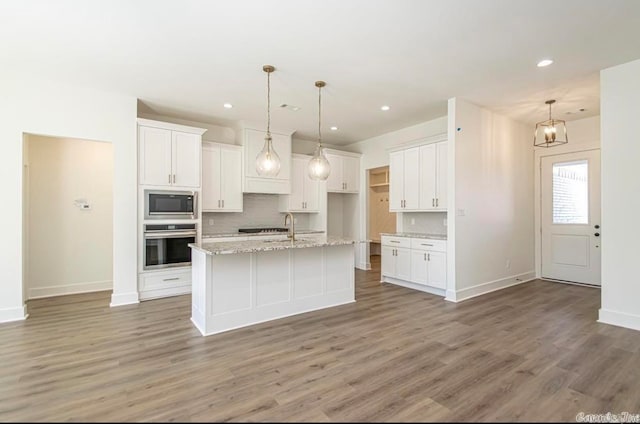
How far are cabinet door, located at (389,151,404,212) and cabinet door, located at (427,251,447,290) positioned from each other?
1.18 meters

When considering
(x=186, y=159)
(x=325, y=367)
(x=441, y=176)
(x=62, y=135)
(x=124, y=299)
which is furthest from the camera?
(x=441, y=176)

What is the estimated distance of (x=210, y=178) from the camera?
5.34 m

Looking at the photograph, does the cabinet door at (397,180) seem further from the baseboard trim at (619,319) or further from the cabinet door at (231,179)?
the baseboard trim at (619,319)

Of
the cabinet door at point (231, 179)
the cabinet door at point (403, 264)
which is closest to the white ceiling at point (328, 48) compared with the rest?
the cabinet door at point (231, 179)

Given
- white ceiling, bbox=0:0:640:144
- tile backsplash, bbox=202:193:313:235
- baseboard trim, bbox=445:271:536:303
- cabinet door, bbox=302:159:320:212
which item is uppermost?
white ceiling, bbox=0:0:640:144

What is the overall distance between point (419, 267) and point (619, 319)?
7.82ft

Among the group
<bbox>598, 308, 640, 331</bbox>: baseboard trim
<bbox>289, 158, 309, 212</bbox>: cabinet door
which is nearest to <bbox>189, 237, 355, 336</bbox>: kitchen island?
<bbox>289, 158, 309, 212</bbox>: cabinet door

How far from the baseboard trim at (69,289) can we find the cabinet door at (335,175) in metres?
4.44

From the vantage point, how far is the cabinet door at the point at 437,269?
185 inches

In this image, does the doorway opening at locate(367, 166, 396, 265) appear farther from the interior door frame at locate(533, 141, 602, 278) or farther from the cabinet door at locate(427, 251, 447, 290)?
Result: the cabinet door at locate(427, 251, 447, 290)

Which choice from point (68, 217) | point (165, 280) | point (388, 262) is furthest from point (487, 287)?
point (68, 217)

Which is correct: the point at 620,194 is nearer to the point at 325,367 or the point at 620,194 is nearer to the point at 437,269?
the point at 437,269

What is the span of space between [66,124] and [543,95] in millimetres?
6461

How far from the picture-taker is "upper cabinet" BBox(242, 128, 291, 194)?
18.6 feet
